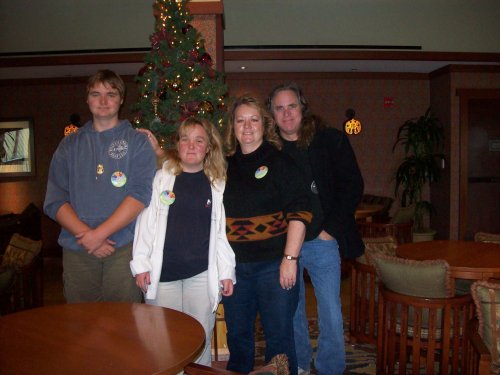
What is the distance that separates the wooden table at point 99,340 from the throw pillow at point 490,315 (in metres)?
1.30

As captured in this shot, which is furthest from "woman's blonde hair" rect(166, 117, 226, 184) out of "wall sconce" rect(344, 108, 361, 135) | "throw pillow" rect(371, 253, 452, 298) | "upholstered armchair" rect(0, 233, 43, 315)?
"wall sconce" rect(344, 108, 361, 135)

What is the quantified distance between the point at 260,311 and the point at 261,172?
61 cm

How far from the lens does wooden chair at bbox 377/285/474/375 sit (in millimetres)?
2545

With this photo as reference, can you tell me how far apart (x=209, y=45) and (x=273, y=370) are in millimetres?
2835

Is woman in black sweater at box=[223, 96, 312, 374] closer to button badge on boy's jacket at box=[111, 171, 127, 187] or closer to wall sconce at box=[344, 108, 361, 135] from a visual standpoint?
button badge on boy's jacket at box=[111, 171, 127, 187]

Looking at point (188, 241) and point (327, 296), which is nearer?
point (188, 241)

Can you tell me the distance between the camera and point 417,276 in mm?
2529

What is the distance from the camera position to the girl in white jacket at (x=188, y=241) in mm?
2016

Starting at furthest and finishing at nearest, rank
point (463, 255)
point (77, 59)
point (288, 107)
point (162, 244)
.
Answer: point (77, 59) → point (463, 255) → point (288, 107) → point (162, 244)

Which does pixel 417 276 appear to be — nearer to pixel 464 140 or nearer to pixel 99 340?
pixel 99 340

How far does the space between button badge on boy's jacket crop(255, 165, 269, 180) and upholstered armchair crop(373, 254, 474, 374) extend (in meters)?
1.01

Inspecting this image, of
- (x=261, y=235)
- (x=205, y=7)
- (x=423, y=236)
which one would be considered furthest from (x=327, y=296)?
(x=423, y=236)

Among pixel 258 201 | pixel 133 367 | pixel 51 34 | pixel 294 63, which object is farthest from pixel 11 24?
pixel 133 367

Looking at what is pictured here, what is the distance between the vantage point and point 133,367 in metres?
1.27
